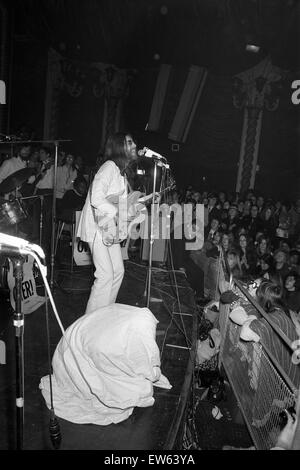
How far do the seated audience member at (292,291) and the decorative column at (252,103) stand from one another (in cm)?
813

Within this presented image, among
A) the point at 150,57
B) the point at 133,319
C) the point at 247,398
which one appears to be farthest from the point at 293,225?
the point at 133,319

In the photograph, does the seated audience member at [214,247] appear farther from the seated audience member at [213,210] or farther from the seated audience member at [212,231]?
the seated audience member at [213,210]

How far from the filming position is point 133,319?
2.66 metres

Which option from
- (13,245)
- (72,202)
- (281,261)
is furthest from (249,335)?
(72,202)

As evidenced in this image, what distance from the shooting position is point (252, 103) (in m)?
12.1

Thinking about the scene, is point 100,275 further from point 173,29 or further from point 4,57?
point 4,57

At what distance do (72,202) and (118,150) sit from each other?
120 inches

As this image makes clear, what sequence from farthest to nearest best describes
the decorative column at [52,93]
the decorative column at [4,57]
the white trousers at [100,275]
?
1. the decorative column at [52,93]
2. the decorative column at [4,57]
3. the white trousers at [100,275]

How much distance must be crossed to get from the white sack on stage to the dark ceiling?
243 inches

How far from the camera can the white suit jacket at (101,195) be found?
10.9 ft

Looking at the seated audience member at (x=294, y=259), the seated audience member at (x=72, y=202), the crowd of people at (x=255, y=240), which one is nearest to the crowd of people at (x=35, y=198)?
the seated audience member at (x=72, y=202)
